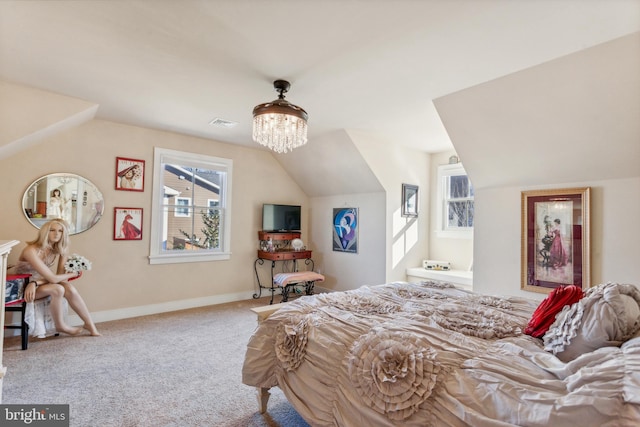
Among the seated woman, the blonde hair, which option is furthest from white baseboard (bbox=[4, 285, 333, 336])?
the blonde hair

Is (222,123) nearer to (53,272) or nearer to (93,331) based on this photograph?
(53,272)

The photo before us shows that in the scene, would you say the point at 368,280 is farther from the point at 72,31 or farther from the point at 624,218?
the point at 72,31

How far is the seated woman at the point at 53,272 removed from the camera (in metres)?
3.08

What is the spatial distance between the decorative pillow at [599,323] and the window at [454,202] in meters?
3.64

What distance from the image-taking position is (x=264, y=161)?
532 cm

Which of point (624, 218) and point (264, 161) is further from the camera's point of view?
point (264, 161)

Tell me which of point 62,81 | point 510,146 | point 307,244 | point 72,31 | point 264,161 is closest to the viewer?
point 72,31

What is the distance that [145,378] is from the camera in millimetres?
2479

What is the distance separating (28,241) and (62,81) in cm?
188

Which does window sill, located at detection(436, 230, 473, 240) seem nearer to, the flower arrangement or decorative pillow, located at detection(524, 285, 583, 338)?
decorative pillow, located at detection(524, 285, 583, 338)

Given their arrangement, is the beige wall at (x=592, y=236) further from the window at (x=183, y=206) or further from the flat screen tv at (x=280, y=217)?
the window at (x=183, y=206)

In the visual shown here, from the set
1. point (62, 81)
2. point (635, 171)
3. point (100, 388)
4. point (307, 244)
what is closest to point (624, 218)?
point (635, 171)

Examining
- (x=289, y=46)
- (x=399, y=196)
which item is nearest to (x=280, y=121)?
(x=289, y=46)

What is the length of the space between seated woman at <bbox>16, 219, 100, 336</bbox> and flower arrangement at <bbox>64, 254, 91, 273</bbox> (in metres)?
0.04
